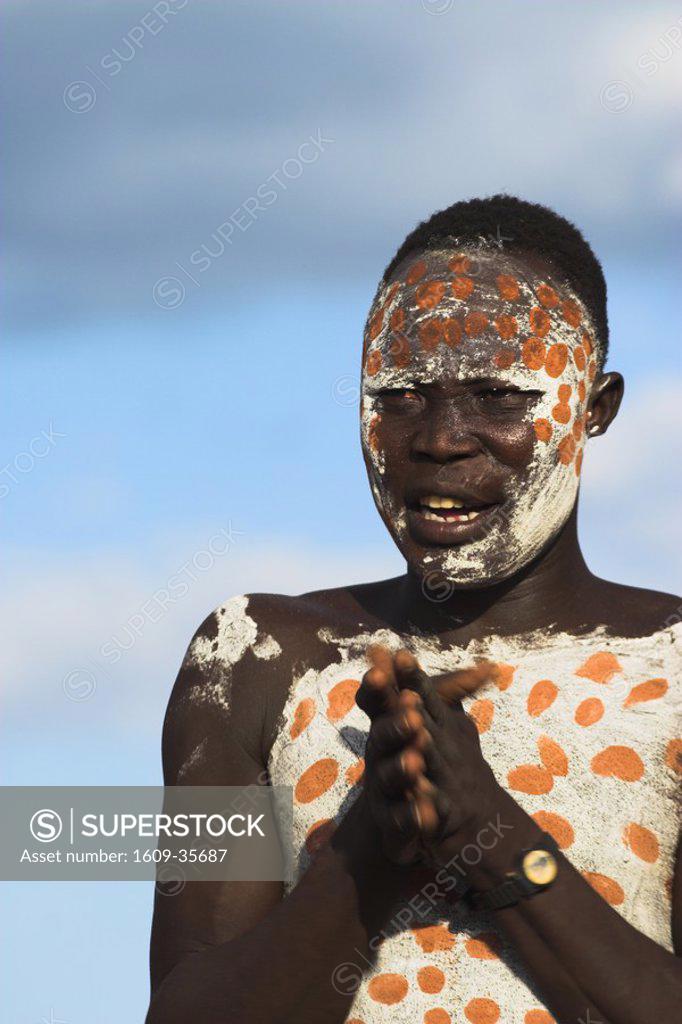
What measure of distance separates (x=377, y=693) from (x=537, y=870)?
3.22 ft

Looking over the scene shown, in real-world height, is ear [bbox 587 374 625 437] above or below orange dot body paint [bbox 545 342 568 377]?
below

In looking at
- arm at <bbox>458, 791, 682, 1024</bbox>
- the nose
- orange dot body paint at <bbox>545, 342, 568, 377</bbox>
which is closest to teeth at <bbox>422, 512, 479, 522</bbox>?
the nose

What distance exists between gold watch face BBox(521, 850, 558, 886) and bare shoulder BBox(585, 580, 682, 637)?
113cm

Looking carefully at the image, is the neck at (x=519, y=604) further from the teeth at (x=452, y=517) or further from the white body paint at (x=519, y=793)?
the teeth at (x=452, y=517)

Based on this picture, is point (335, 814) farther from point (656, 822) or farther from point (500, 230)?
point (500, 230)

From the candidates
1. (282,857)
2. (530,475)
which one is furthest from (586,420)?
(282,857)

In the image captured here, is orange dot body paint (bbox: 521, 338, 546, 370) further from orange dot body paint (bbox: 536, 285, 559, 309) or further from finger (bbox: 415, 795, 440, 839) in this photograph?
finger (bbox: 415, 795, 440, 839)

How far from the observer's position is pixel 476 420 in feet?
21.1

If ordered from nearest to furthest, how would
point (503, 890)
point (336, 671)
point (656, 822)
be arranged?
1. point (503, 890)
2. point (656, 822)
3. point (336, 671)

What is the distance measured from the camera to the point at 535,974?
5730 millimetres

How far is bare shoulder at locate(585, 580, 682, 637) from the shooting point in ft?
21.4

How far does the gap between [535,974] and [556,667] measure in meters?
1.16

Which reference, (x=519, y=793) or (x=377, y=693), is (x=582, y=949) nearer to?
(x=519, y=793)

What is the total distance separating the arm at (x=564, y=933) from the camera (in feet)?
18.1
